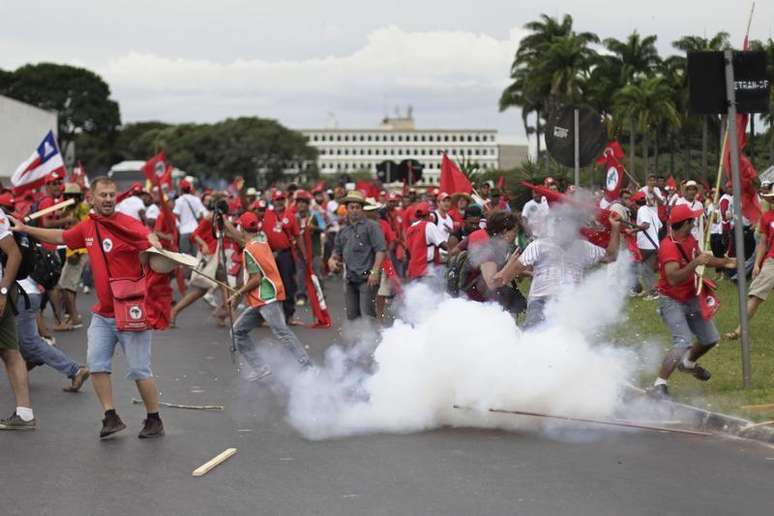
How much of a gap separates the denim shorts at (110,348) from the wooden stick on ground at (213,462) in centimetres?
97

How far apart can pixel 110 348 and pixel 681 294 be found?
171 inches

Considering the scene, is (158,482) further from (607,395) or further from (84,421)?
(607,395)

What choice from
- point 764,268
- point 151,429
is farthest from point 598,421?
point 764,268

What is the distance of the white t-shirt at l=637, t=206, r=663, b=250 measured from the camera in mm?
19234

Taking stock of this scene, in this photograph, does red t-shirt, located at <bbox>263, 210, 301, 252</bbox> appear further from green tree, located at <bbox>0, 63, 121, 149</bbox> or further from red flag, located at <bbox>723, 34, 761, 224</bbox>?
green tree, located at <bbox>0, 63, 121, 149</bbox>

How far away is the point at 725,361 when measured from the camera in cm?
1218

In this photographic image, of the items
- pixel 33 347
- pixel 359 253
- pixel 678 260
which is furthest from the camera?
pixel 359 253

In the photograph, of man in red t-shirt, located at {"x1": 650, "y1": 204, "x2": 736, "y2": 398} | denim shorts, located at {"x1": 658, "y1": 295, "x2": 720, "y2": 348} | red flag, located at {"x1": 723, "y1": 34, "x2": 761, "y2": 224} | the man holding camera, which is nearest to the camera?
man in red t-shirt, located at {"x1": 650, "y1": 204, "x2": 736, "y2": 398}

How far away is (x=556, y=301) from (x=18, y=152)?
7164 centimetres

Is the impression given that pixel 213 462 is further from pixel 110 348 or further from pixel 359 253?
pixel 359 253

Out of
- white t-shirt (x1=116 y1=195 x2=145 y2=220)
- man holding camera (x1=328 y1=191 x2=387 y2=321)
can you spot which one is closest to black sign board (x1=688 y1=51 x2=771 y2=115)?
man holding camera (x1=328 y1=191 x2=387 y2=321)

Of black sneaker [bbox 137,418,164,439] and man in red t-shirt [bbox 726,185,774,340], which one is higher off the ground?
man in red t-shirt [bbox 726,185,774,340]

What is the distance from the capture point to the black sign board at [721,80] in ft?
33.9

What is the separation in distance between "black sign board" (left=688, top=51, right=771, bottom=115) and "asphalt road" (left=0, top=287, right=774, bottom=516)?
2.91 m
